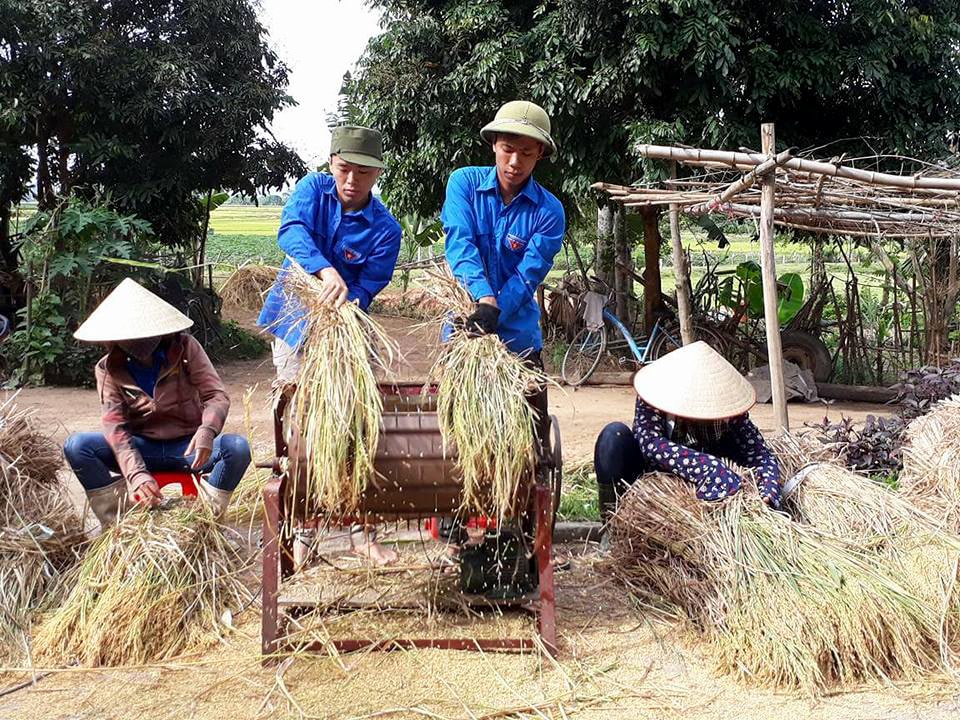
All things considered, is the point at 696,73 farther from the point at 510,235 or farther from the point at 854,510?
the point at 854,510

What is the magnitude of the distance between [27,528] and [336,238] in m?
1.61

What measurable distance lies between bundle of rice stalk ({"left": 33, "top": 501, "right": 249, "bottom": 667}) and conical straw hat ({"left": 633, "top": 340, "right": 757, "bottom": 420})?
172cm

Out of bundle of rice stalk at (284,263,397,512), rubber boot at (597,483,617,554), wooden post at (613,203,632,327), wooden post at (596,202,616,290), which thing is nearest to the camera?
A: bundle of rice stalk at (284,263,397,512)

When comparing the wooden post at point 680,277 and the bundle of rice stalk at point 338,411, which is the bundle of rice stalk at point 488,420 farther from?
the wooden post at point 680,277

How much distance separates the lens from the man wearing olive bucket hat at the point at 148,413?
11.7 feet

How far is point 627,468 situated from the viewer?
12.4 ft

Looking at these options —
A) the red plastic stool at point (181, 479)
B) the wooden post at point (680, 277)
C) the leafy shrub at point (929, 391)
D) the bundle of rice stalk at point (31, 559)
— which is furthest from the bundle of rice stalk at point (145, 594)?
the wooden post at point (680, 277)

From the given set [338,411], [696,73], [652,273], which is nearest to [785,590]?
[338,411]

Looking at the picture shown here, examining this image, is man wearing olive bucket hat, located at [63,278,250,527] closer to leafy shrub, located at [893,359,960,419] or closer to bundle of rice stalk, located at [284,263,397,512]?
bundle of rice stalk, located at [284,263,397,512]

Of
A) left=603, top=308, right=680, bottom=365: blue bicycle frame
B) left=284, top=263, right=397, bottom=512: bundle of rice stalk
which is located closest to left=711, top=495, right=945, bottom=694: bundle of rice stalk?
left=284, top=263, right=397, bottom=512: bundle of rice stalk

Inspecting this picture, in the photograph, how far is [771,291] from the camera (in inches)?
197

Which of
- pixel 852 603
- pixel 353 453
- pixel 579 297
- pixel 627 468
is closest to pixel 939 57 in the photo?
pixel 579 297

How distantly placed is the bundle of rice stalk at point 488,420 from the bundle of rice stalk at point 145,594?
1.06m

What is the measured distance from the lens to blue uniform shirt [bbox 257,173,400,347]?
12.0 ft
